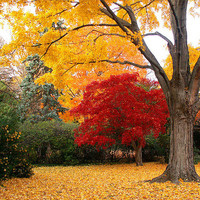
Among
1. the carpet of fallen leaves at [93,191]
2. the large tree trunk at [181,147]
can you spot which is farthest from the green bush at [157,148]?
the carpet of fallen leaves at [93,191]

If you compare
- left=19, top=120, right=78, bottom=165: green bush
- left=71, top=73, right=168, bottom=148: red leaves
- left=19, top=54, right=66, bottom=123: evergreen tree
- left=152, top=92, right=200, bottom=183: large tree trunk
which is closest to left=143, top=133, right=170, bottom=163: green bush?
left=71, top=73, right=168, bottom=148: red leaves

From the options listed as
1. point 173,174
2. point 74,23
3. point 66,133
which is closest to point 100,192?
point 173,174

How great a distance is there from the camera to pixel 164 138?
9922 millimetres

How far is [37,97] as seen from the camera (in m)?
13.5

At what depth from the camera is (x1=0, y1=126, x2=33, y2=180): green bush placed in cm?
482

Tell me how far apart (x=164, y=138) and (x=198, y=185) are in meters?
5.33

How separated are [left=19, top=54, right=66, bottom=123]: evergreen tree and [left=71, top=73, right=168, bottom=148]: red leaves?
16.2 ft

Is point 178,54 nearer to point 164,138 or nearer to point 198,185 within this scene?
point 198,185

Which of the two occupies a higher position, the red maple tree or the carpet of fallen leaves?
the red maple tree

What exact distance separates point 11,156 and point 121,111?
4.23 metres

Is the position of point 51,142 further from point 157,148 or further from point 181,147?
point 181,147

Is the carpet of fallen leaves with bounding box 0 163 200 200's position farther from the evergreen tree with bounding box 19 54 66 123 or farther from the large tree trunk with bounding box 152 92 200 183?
the evergreen tree with bounding box 19 54 66 123

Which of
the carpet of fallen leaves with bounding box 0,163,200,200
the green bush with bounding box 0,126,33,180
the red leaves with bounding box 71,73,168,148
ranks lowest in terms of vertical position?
the carpet of fallen leaves with bounding box 0,163,200,200

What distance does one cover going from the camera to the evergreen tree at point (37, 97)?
12.9 meters
